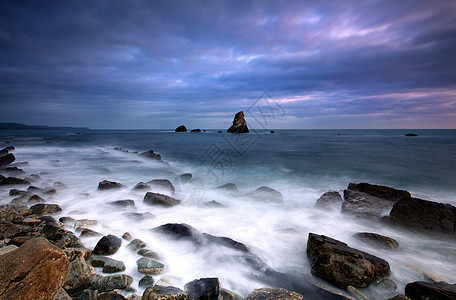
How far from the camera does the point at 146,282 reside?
3.06 meters

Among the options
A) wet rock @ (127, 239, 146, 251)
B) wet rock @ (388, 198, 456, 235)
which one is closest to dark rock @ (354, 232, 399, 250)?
wet rock @ (388, 198, 456, 235)

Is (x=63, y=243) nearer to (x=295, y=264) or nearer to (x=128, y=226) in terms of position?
(x=128, y=226)

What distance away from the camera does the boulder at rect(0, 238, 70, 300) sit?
6.56ft

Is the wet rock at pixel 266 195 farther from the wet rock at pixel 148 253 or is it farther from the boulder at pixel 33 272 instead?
the boulder at pixel 33 272

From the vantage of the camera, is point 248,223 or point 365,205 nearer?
point 248,223

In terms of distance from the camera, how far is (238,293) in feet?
10.3

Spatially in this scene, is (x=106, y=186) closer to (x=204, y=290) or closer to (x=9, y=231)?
(x=9, y=231)

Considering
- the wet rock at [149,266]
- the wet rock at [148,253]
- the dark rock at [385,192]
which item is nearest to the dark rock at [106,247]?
the wet rock at [148,253]

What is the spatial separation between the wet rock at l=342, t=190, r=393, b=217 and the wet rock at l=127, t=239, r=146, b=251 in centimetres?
548

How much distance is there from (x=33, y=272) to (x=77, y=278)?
2.87ft

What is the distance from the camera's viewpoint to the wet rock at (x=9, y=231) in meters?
3.81

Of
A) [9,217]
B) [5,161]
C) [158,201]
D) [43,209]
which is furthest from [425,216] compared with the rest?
[5,161]

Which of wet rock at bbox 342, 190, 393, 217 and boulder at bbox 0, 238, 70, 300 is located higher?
boulder at bbox 0, 238, 70, 300

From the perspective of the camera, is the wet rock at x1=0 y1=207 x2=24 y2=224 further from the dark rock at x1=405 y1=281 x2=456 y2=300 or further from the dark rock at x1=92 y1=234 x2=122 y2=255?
the dark rock at x1=405 y1=281 x2=456 y2=300
